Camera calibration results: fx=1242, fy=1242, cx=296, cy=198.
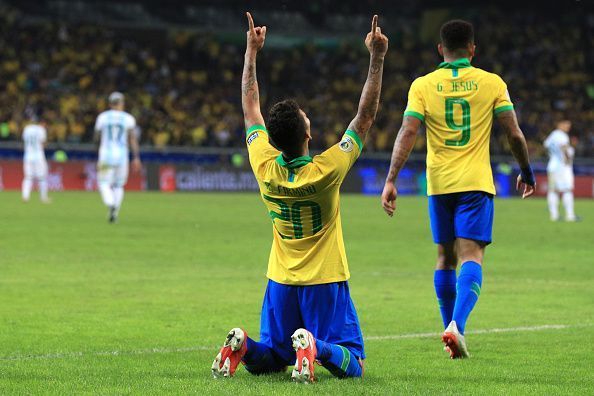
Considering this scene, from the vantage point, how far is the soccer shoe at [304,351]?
6.34 metres

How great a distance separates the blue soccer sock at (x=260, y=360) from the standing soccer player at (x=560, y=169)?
20.9 metres

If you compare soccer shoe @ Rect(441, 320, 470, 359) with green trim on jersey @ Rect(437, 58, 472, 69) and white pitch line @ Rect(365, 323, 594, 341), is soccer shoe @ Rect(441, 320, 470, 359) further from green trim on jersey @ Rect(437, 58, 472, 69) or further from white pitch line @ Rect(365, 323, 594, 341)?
green trim on jersey @ Rect(437, 58, 472, 69)

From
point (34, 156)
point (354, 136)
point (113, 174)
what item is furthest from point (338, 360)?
point (34, 156)

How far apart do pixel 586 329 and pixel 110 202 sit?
14.8m

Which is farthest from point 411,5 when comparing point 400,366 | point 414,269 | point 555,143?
point 400,366

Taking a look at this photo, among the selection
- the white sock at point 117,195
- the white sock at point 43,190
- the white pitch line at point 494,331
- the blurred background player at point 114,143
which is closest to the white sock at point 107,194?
the white sock at point 117,195

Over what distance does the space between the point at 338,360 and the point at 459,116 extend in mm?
2413

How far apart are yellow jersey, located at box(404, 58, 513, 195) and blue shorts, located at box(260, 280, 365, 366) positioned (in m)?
1.78

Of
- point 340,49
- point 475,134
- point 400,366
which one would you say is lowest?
point 400,366

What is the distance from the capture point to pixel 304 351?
638 centimetres

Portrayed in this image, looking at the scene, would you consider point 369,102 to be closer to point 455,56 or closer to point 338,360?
point 338,360

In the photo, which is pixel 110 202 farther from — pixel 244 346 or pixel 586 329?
pixel 244 346

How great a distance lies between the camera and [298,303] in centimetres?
689

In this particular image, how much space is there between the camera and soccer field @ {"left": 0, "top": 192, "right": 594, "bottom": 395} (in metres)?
6.88
